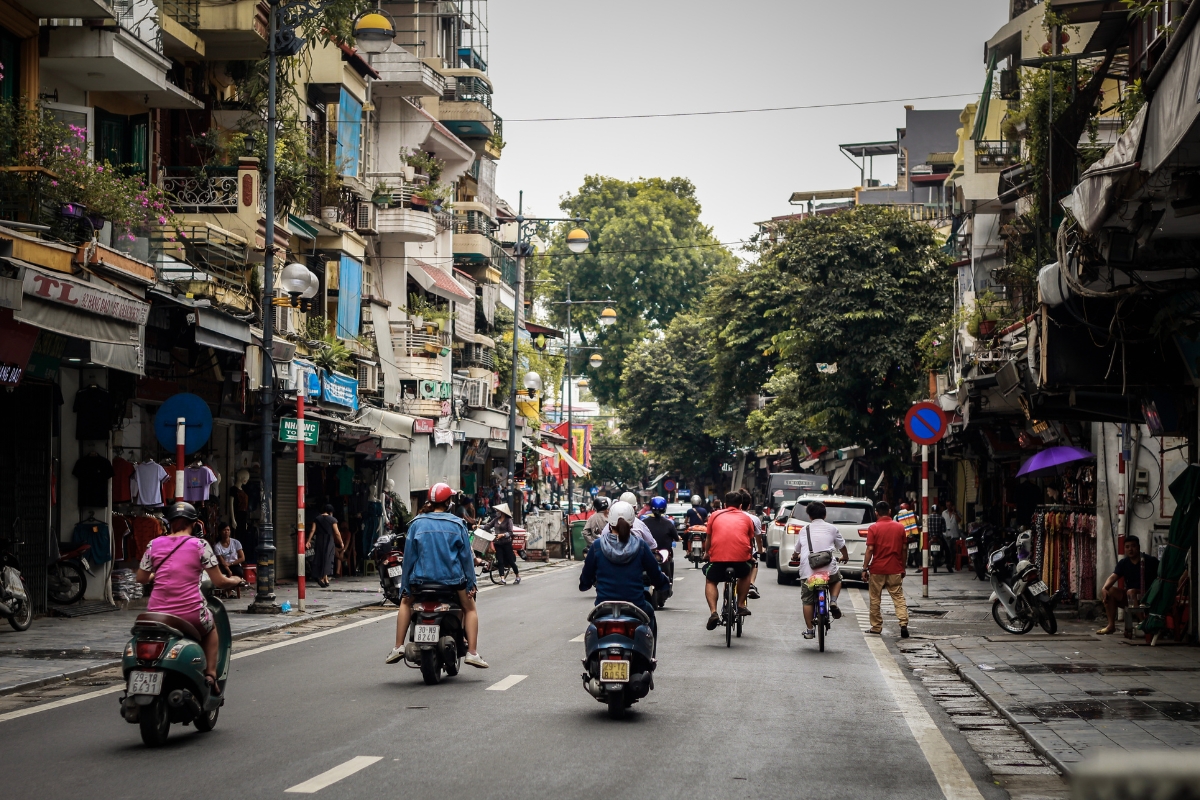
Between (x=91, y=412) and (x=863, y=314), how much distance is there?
86.8 feet

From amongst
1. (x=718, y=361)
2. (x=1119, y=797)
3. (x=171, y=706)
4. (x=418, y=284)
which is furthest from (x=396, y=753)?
(x=718, y=361)

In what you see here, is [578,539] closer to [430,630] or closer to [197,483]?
[197,483]

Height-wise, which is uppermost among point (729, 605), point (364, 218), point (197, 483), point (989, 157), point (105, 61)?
point (989, 157)

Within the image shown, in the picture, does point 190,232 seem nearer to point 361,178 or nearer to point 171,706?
point 361,178

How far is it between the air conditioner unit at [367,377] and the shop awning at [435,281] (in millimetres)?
6915

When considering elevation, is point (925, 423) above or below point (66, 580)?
above

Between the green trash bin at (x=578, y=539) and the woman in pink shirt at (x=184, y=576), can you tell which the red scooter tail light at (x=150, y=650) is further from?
the green trash bin at (x=578, y=539)

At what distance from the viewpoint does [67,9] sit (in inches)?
722

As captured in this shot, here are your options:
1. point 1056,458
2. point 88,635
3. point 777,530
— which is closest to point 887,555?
point 1056,458

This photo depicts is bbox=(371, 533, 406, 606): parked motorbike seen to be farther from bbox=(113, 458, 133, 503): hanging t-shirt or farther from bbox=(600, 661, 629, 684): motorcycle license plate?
bbox=(600, 661, 629, 684): motorcycle license plate

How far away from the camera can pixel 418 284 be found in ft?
133

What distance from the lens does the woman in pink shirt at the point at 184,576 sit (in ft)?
29.8

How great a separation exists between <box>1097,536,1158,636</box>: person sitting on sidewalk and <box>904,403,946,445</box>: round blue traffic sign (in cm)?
486

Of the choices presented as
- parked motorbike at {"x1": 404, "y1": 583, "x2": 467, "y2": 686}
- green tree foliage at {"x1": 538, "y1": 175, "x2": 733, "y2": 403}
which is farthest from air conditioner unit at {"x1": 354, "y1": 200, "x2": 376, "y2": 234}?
green tree foliage at {"x1": 538, "y1": 175, "x2": 733, "y2": 403}
